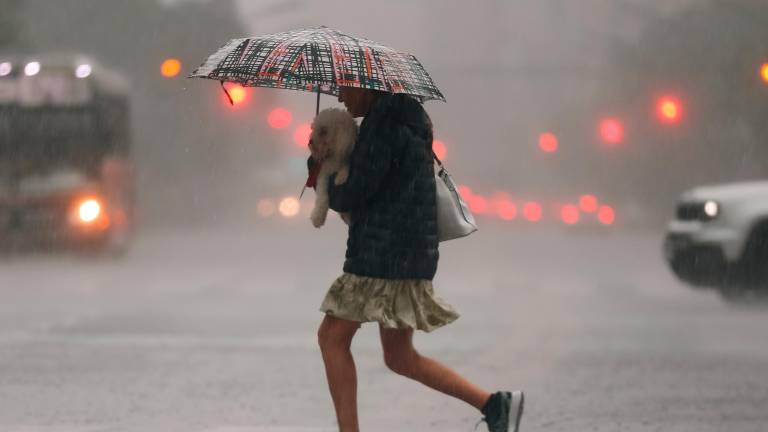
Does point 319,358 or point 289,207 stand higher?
point 289,207

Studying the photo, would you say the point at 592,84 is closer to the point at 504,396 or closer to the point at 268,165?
the point at 268,165

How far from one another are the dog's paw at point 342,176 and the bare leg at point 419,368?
66 cm

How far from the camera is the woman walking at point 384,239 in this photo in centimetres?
577

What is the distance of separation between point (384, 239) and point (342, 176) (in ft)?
1.01

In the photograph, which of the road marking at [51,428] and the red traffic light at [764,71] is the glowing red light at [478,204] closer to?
the red traffic light at [764,71]

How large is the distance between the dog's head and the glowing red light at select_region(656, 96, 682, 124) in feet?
98.5

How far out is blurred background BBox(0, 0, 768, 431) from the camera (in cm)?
805

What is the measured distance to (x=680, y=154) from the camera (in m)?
53.5

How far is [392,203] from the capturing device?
5812mm

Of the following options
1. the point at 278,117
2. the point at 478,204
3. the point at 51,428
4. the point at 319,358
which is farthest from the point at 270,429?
the point at 478,204

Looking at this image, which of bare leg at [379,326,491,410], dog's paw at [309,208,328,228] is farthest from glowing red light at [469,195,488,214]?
dog's paw at [309,208,328,228]

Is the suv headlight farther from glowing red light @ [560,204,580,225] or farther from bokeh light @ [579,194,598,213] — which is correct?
glowing red light @ [560,204,580,225]

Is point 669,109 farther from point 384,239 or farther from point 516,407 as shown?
point 384,239

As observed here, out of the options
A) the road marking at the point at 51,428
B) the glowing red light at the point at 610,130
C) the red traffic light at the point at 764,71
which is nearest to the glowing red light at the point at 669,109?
the glowing red light at the point at 610,130
